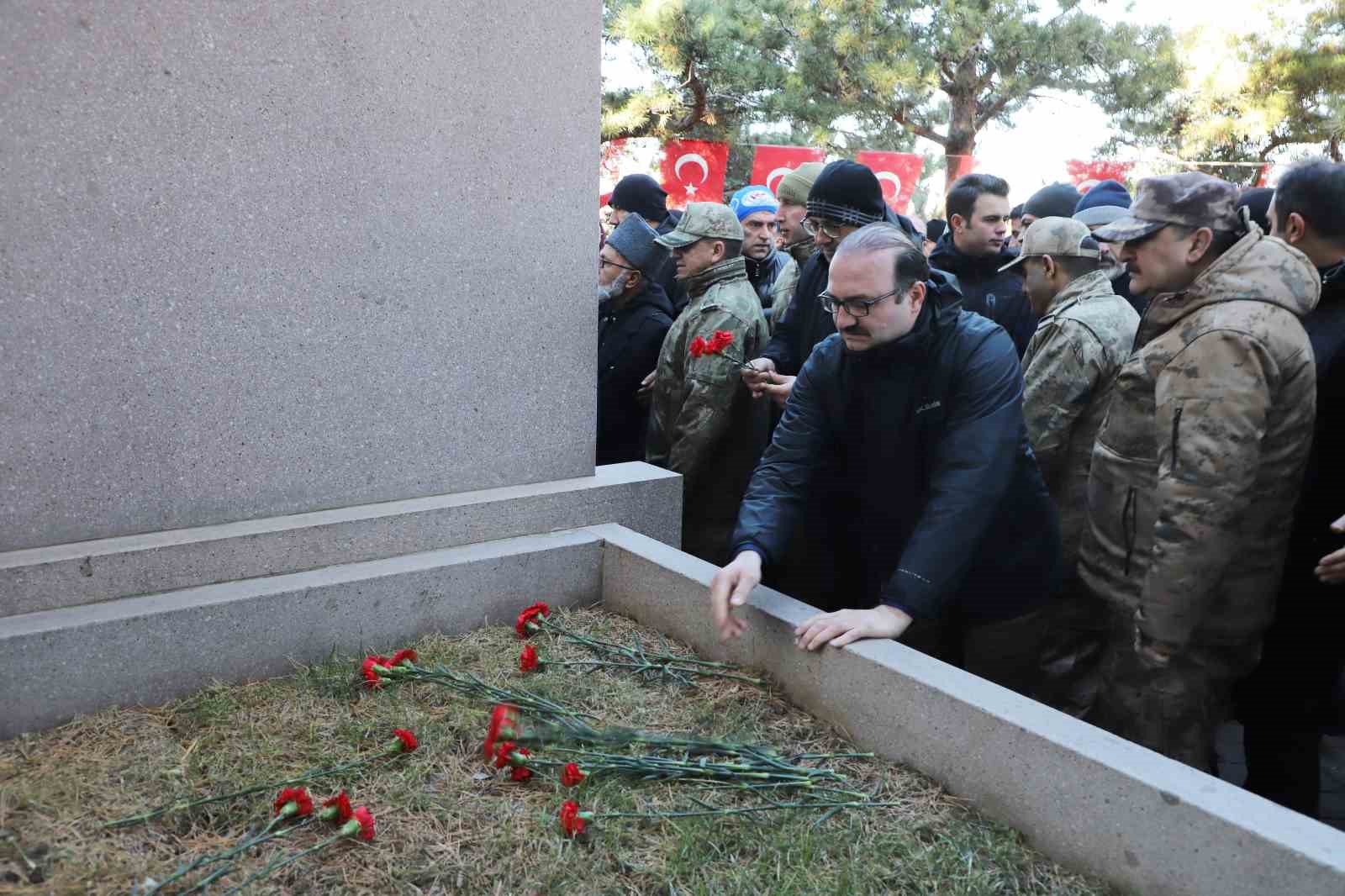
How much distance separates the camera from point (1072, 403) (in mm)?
3523

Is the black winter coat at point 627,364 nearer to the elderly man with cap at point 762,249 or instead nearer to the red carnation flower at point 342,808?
the elderly man with cap at point 762,249

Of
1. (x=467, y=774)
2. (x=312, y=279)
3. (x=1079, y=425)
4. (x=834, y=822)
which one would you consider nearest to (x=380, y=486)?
(x=312, y=279)

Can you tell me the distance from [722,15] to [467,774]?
14767mm

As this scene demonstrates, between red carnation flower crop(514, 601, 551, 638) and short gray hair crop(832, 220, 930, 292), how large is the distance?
52.5 inches

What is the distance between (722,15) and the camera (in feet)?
50.2

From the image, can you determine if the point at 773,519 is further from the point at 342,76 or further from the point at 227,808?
the point at 342,76

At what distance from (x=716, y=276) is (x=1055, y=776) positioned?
107 inches

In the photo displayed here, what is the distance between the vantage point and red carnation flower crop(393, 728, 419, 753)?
7.63 ft

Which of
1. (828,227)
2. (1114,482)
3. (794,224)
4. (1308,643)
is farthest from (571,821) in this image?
(794,224)

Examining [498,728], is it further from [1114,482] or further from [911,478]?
[1114,482]

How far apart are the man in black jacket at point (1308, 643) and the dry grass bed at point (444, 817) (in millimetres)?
1176

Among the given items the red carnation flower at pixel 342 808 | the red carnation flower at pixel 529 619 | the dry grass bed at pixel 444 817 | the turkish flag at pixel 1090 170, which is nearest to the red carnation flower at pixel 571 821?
the dry grass bed at pixel 444 817

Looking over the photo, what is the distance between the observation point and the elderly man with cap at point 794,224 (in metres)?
4.80

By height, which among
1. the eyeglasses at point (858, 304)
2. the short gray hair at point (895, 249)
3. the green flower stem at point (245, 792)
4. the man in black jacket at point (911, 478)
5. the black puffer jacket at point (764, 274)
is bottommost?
the green flower stem at point (245, 792)
